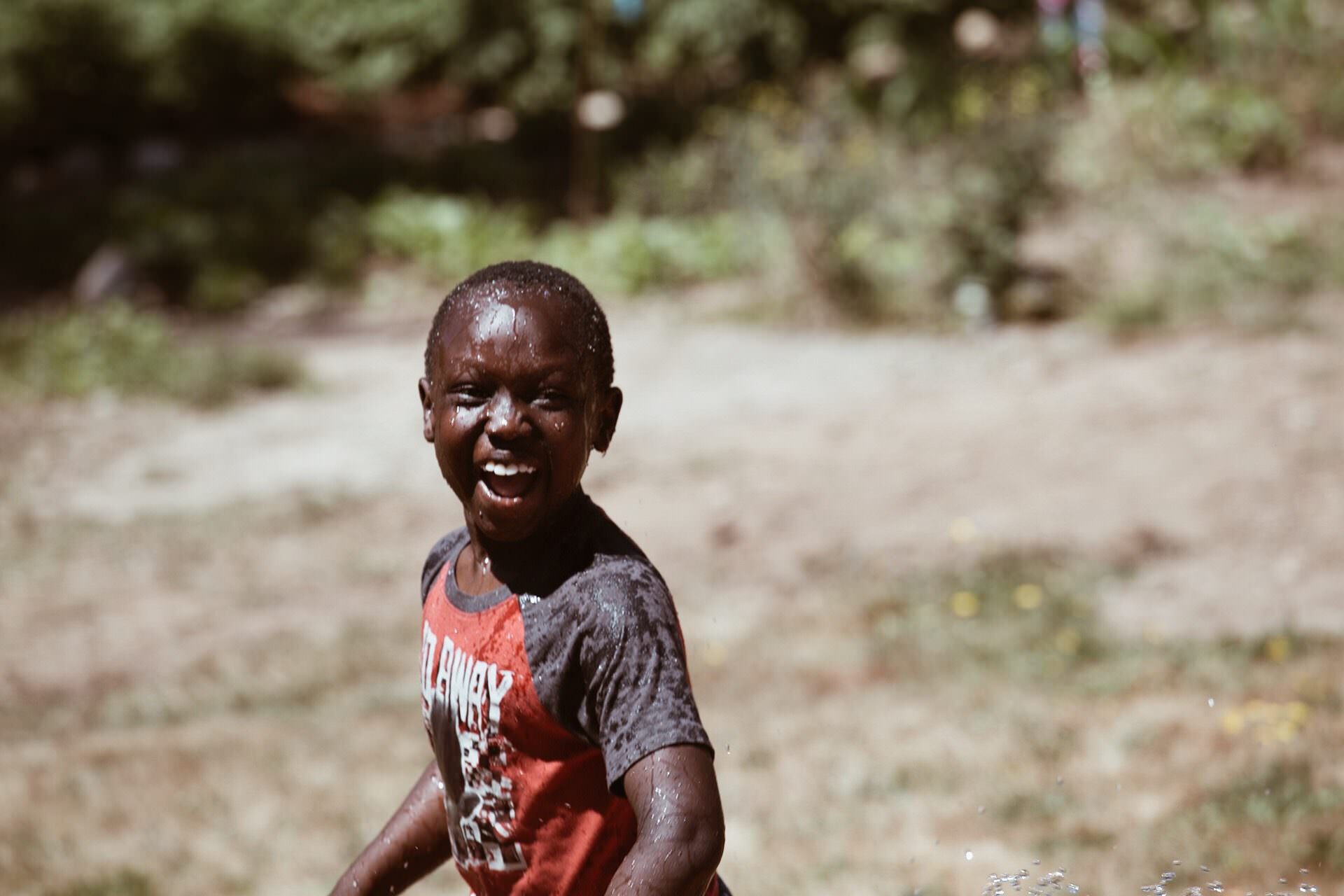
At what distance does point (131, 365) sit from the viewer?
376 inches

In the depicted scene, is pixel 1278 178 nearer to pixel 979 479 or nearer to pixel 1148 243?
pixel 1148 243

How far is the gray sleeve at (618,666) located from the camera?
1.50 m

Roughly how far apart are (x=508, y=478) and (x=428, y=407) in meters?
0.19

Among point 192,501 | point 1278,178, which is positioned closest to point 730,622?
point 192,501

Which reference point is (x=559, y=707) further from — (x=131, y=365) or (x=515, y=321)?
(x=131, y=365)

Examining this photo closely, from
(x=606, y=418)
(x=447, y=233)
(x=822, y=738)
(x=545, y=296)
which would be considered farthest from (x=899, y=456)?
(x=447, y=233)

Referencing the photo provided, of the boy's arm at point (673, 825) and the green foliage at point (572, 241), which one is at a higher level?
the green foliage at point (572, 241)

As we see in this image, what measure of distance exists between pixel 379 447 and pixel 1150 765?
5.23m

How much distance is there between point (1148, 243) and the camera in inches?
388

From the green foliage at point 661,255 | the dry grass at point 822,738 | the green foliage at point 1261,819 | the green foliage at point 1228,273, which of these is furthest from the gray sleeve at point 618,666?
the green foliage at point 661,255

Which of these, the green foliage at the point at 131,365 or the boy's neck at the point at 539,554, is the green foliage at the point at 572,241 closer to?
the green foliage at the point at 131,365

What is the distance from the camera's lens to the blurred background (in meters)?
3.87

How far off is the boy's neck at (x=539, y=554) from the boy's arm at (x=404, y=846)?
37cm

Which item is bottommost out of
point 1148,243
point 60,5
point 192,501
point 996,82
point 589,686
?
point 589,686
